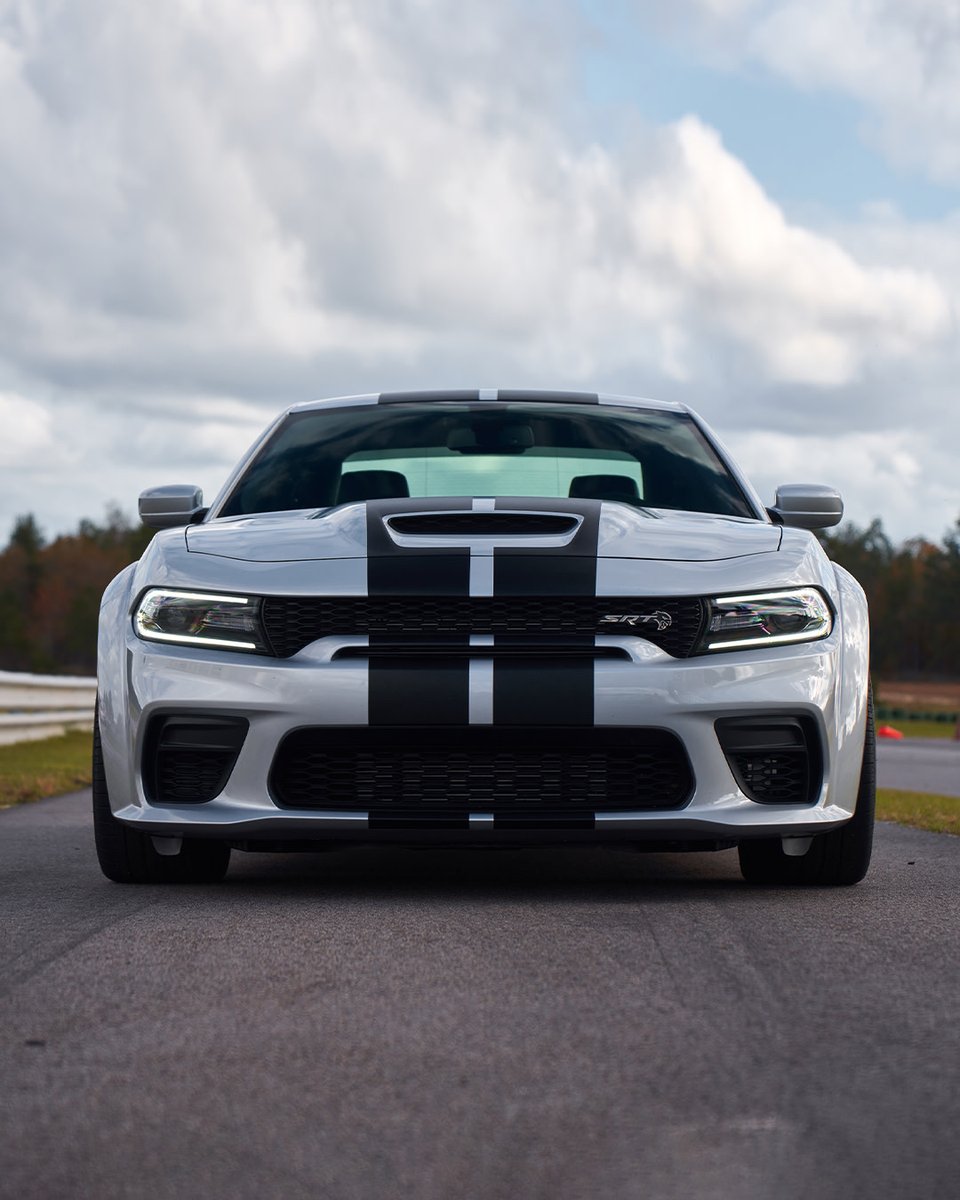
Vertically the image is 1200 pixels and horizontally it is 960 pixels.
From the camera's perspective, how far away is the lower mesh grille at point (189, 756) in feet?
15.0

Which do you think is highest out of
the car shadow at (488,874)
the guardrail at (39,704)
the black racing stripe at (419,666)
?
the black racing stripe at (419,666)

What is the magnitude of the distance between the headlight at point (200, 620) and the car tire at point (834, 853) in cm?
150

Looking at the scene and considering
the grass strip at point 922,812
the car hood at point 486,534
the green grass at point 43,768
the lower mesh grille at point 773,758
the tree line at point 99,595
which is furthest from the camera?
the tree line at point 99,595

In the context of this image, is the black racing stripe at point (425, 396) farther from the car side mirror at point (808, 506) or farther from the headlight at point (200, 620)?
the headlight at point (200, 620)

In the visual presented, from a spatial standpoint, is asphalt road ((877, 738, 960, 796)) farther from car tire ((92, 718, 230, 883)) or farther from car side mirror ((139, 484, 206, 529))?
car tire ((92, 718, 230, 883))

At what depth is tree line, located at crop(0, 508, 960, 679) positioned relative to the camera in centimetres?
13175

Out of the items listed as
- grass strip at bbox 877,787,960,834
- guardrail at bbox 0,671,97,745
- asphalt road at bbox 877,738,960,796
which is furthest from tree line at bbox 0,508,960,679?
grass strip at bbox 877,787,960,834

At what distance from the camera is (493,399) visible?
634cm

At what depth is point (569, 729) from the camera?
4.44 metres

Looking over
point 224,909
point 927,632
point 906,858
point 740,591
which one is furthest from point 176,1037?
point 927,632

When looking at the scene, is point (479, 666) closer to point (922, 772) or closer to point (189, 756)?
point (189, 756)

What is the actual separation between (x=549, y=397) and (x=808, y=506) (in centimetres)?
115

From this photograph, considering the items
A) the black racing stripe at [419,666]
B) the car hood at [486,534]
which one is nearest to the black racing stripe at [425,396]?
the car hood at [486,534]

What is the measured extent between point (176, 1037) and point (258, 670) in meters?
1.68
